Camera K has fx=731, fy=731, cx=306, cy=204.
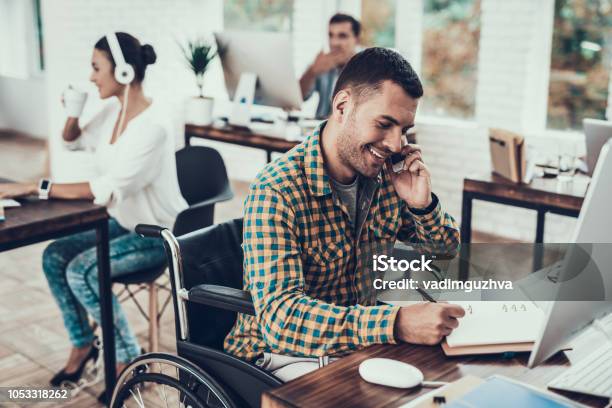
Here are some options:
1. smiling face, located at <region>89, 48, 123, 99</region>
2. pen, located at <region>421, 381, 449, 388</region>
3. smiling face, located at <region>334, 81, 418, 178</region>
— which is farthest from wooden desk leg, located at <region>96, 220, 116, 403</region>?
pen, located at <region>421, 381, 449, 388</region>

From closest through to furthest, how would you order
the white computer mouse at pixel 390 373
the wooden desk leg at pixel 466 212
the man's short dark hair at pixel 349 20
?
Answer: the white computer mouse at pixel 390 373
the wooden desk leg at pixel 466 212
the man's short dark hair at pixel 349 20

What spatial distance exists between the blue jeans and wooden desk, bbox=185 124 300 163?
1.26 meters

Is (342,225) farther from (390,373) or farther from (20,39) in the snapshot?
(20,39)

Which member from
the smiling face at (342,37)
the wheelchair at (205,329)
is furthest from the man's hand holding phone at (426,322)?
the smiling face at (342,37)

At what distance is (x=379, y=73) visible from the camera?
1449 millimetres

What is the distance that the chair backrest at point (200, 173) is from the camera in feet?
8.66

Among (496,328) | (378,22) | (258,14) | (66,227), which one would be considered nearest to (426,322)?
(496,328)

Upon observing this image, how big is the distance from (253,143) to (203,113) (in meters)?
0.47

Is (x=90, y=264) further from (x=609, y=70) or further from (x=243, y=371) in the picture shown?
(x=609, y=70)

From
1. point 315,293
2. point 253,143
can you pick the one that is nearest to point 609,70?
point 253,143

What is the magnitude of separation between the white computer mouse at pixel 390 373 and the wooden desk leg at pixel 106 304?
1344mm

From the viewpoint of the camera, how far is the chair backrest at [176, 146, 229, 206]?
8.66ft

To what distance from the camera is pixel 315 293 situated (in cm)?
153

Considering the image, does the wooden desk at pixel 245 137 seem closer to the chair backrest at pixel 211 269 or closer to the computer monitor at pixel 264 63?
the computer monitor at pixel 264 63
